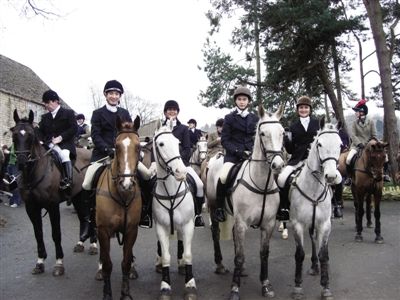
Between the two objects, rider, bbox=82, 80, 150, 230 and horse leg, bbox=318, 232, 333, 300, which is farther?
rider, bbox=82, 80, 150, 230

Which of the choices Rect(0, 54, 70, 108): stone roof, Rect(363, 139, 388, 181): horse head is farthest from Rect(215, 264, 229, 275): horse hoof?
Rect(0, 54, 70, 108): stone roof

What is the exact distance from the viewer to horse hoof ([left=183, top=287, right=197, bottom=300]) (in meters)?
5.49

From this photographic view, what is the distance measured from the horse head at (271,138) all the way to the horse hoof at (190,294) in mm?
2025

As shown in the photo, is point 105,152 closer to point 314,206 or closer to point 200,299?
point 200,299

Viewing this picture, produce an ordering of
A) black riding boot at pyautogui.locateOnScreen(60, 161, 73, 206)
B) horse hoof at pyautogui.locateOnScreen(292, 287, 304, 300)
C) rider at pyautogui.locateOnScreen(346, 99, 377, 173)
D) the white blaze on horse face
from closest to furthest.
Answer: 1. the white blaze on horse face
2. horse hoof at pyautogui.locateOnScreen(292, 287, 304, 300)
3. black riding boot at pyautogui.locateOnScreen(60, 161, 73, 206)
4. rider at pyautogui.locateOnScreen(346, 99, 377, 173)

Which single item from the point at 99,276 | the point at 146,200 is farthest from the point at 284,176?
the point at 99,276

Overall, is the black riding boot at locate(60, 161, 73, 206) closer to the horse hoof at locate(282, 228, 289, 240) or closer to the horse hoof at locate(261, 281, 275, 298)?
the horse hoof at locate(261, 281, 275, 298)

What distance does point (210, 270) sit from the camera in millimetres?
7031

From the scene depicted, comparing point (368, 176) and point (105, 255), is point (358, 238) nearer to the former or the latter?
point (368, 176)

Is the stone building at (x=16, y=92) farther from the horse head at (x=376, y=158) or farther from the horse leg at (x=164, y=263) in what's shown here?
the horse leg at (x=164, y=263)

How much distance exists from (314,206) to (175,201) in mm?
1983

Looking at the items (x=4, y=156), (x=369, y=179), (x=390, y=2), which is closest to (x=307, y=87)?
(x=390, y=2)

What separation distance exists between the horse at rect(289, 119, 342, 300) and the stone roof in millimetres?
35287

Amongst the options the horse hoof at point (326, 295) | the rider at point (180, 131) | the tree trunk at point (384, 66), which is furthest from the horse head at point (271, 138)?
the tree trunk at point (384, 66)
